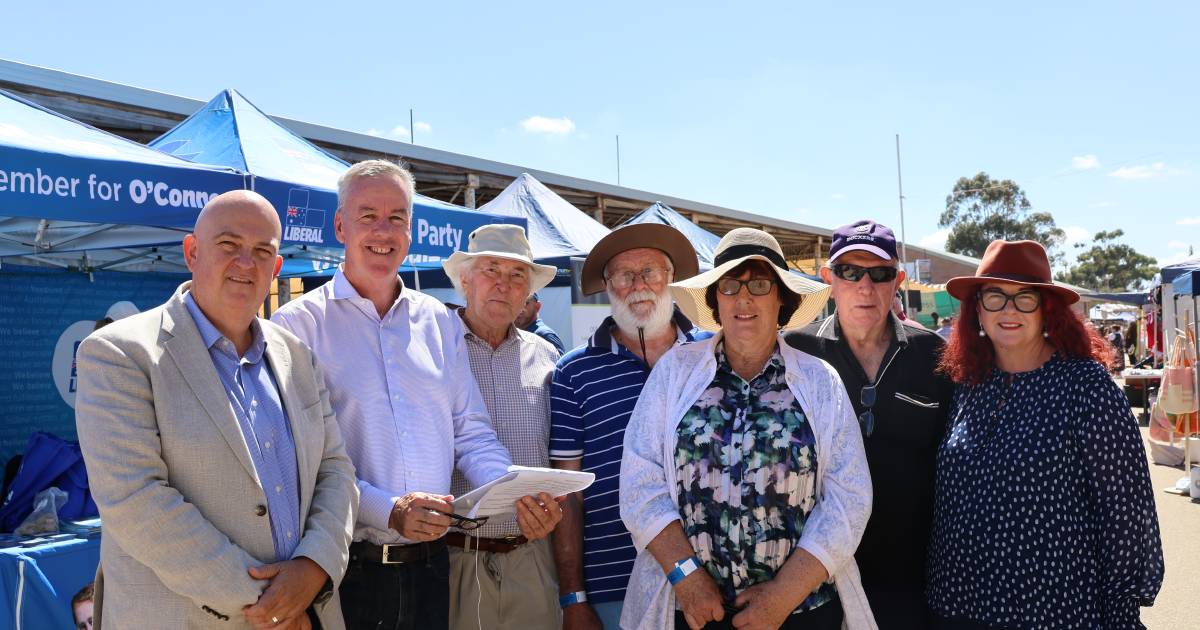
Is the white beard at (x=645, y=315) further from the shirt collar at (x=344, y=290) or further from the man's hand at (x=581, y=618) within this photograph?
the man's hand at (x=581, y=618)

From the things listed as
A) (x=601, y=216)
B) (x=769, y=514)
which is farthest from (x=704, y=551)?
(x=601, y=216)

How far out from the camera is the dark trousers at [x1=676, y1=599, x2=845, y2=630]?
2.22 metres

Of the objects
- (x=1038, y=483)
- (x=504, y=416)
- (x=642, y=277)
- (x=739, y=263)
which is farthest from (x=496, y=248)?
(x=1038, y=483)

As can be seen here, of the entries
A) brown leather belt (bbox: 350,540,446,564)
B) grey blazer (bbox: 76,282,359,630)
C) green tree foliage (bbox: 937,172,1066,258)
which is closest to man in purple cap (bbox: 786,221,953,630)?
brown leather belt (bbox: 350,540,446,564)

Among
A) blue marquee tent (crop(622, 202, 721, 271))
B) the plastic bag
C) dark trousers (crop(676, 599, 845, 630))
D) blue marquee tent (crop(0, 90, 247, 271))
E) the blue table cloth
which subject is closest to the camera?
dark trousers (crop(676, 599, 845, 630))

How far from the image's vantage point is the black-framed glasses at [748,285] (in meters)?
2.47

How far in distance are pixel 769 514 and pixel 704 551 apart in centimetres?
21

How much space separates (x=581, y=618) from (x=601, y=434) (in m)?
0.63

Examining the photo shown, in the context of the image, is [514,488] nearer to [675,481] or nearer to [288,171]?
[675,481]

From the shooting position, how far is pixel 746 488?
2.22 m

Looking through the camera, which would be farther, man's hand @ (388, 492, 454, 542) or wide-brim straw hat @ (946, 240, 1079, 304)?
wide-brim straw hat @ (946, 240, 1079, 304)

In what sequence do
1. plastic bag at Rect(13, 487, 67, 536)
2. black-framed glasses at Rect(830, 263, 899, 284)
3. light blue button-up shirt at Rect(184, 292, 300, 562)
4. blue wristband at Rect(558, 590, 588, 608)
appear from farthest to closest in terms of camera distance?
plastic bag at Rect(13, 487, 67, 536)
black-framed glasses at Rect(830, 263, 899, 284)
blue wristband at Rect(558, 590, 588, 608)
light blue button-up shirt at Rect(184, 292, 300, 562)

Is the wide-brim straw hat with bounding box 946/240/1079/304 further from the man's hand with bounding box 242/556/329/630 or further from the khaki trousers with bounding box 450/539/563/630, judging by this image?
the man's hand with bounding box 242/556/329/630

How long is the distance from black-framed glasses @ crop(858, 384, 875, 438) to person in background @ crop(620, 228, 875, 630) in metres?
0.34
